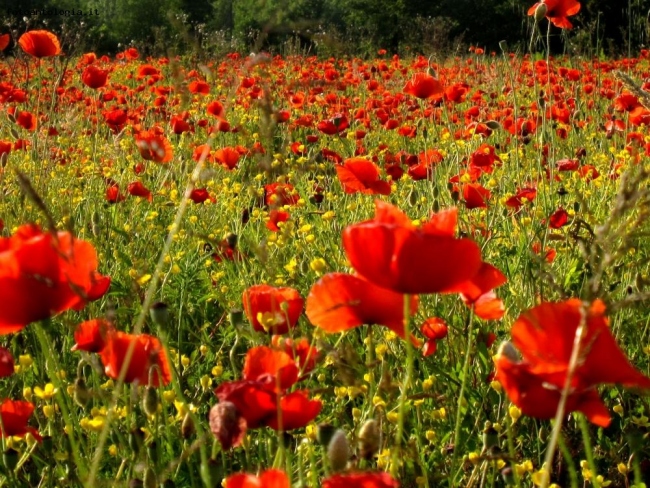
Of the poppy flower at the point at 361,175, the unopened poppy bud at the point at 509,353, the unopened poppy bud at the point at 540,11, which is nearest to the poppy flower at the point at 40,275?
the unopened poppy bud at the point at 509,353

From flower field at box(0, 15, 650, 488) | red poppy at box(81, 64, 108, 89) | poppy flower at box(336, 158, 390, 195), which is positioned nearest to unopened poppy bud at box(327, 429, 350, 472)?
flower field at box(0, 15, 650, 488)

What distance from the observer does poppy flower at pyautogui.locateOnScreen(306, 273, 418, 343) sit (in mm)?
982

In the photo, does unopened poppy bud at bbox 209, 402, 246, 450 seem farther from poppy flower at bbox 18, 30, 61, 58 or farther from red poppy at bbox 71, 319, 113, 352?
poppy flower at bbox 18, 30, 61, 58

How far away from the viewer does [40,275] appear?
3.16 feet

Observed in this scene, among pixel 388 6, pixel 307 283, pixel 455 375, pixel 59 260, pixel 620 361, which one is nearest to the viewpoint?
pixel 620 361

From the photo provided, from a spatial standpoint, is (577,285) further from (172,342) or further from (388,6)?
(388,6)

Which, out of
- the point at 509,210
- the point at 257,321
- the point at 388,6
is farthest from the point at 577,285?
the point at 388,6

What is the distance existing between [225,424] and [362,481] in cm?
21

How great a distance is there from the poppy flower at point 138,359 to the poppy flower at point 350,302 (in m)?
0.24

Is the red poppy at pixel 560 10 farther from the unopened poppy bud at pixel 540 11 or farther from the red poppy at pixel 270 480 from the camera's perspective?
the red poppy at pixel 270 480

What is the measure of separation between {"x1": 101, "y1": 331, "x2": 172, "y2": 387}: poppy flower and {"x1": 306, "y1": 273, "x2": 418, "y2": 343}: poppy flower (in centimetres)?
24

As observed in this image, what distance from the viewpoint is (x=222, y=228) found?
10.8 ft

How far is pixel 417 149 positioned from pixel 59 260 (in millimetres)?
4650

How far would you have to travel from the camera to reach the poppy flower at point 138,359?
1.12 meters
